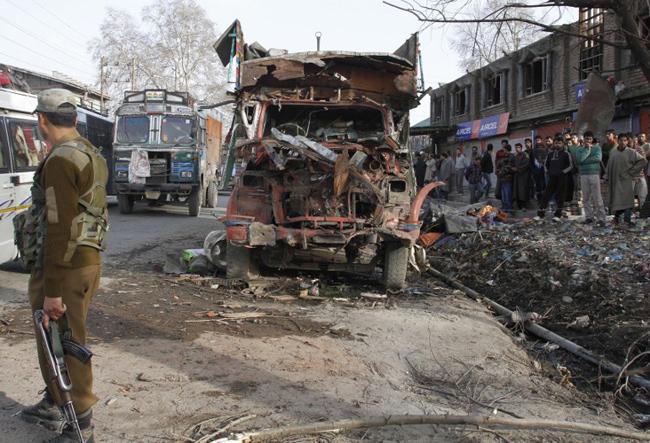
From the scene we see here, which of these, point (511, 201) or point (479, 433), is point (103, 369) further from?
point (511, 201)

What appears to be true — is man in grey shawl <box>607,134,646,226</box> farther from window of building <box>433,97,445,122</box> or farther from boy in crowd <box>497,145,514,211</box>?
window of building <box>433,97,445,122</box>

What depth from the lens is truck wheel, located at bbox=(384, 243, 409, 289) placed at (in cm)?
629

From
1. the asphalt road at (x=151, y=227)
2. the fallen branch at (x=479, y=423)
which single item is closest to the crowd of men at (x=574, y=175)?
the asphalt road at (x=151, y=227)

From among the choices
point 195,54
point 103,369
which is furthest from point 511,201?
point 195,54

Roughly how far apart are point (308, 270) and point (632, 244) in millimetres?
5039

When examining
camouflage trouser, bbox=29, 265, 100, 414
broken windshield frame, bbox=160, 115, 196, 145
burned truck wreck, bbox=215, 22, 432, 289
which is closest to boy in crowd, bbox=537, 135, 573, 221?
burned truck wreck, bbox=215, 22, 432, 289

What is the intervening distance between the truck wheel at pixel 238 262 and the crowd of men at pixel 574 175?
433cm

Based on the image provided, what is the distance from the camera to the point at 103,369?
3.69m

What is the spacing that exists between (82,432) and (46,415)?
13.6 inches

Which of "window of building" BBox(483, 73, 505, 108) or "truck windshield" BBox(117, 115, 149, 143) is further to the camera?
"window of building" BBox(483, 73, 505, 108)

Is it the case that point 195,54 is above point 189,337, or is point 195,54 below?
above

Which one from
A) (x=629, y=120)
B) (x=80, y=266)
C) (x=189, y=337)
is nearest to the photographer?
(x=80, y=266)

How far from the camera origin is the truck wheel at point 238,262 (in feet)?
21.0

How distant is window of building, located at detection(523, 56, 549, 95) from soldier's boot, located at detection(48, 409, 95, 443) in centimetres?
2271
